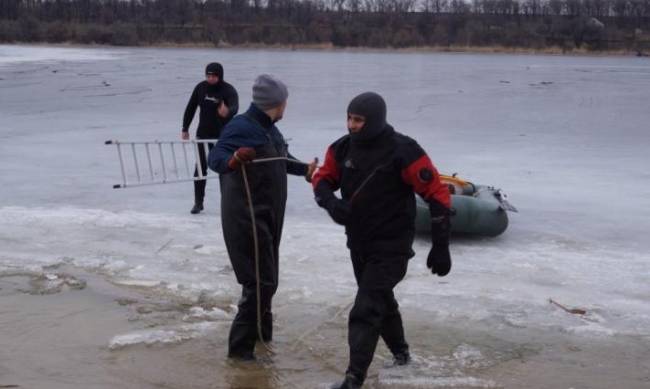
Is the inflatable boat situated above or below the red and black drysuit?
below

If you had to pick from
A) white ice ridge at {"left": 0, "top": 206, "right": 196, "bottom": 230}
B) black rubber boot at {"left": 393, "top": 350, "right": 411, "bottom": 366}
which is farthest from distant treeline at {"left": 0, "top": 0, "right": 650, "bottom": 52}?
black rubber boot at {"left": 393, "top": 350, "right": 411, "bottom": 366}

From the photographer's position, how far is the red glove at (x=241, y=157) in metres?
5.00

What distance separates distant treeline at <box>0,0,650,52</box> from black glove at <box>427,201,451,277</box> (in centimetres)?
6313

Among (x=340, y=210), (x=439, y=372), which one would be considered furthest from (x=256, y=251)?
(x=439, y=372)

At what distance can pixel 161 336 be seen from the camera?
5.66m

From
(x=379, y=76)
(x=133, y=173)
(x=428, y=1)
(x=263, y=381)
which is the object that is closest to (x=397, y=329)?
(x=263, y=381)

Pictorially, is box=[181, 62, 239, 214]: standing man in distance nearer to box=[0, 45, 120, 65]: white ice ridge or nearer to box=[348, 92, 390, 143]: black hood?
box=[348, 92, 390, 143]: black hood

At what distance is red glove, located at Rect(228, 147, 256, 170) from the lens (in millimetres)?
5004

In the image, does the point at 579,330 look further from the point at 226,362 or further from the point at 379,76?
the point at 379,76

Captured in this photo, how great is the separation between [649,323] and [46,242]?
16.7 ft

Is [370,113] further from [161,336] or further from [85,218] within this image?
[85,218]

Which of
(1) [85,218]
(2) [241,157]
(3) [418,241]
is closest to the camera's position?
(2) [241,157]

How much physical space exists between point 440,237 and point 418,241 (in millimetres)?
3405

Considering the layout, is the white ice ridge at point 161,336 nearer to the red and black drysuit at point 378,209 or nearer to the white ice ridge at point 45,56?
the red and black drysuit at point 378,209
